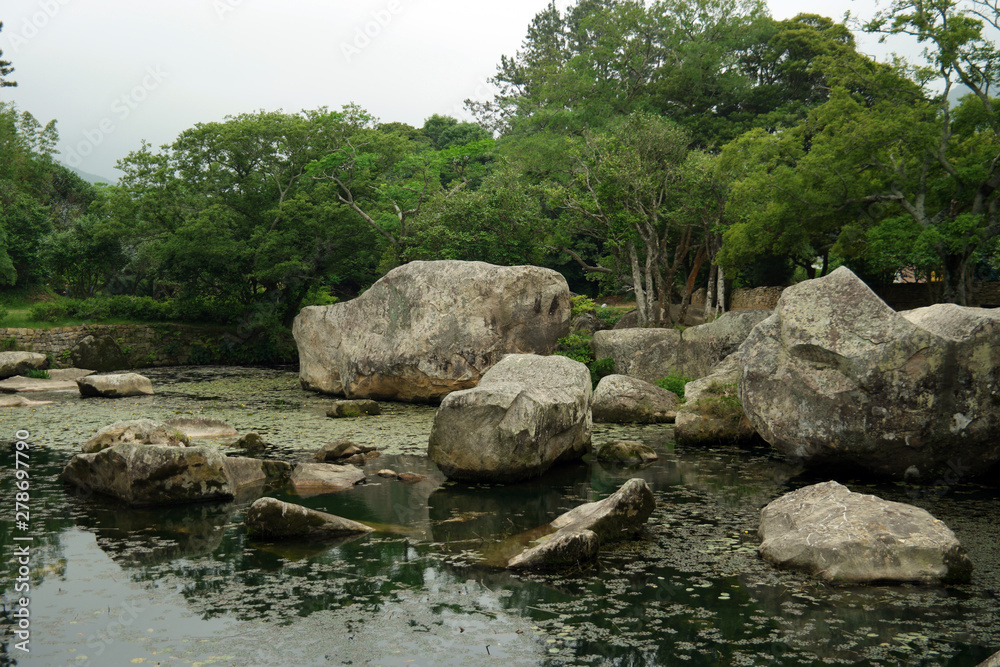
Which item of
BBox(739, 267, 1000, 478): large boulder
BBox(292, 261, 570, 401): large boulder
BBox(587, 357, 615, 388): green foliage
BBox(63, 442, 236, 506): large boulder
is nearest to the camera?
BBox(63, 442, 236, 506): large boulder

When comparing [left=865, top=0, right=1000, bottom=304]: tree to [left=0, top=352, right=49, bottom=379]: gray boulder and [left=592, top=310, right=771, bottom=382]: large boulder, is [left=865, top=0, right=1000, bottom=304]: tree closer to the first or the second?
[left=592, top=310, right=771, bottom=382]: large boulder

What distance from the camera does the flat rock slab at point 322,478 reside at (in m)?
11.4

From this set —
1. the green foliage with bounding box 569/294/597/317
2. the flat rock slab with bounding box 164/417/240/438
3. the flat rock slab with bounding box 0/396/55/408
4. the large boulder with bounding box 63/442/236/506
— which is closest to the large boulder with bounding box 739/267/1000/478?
A: the large boulder with bounding box 63/442/236/506

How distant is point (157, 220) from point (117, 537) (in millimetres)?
26483

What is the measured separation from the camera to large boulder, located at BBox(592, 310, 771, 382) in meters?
19.6

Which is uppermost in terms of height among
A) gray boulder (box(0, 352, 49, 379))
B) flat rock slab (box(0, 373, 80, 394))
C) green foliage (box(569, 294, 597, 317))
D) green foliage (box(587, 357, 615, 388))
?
green foliage (box(569, 294, 597, 317))

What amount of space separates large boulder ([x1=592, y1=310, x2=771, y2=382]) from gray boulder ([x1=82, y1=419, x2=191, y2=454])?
511 inches

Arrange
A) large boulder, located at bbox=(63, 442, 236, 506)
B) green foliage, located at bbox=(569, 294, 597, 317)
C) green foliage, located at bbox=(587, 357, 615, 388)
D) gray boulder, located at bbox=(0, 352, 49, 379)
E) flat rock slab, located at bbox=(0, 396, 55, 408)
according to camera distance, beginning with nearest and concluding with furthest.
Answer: large boulder, located at bbox=(63, 442, 236, 506) < flat rock slab, located at bbox=(0, 396, 55, 408) < green foliage, located at bbox=(587, 357, 615, 388) < gray boulder, located at bbox=(0, 352, 49, 379) < green foliage, located at bbox=(569, 294, 597, 317)

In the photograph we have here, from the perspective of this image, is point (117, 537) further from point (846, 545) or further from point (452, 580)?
point (846, 545)

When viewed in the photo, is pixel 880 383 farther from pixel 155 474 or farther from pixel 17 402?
pixel 17 402

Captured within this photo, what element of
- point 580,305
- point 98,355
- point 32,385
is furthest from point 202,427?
point 98,355

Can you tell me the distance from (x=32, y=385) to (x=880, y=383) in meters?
23.9

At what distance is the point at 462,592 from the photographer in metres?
7.29

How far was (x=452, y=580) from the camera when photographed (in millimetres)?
7609
